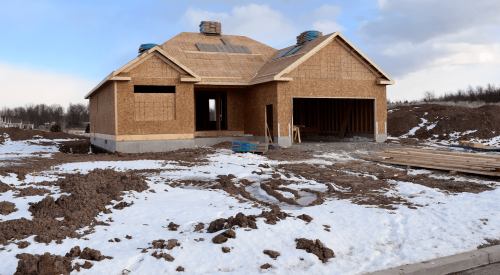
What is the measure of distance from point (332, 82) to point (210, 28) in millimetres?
10662

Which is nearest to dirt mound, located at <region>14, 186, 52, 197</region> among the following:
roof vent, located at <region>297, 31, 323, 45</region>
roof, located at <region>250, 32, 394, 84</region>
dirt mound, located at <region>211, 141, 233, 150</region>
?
dirt mound, located at <region>211, 141, 233, 150</region>

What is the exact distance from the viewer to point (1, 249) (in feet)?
17.0

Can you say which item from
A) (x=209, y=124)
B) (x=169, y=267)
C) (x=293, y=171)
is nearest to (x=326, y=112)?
(x=209, y=124)

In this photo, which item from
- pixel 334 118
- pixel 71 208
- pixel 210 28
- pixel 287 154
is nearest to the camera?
pixel 71 208

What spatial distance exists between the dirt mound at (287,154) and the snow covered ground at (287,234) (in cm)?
660

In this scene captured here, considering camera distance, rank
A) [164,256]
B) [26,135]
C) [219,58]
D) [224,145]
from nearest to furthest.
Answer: [164,256]
[224,145]
[219,58]
[26,135]

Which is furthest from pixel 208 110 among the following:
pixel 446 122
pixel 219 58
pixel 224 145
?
pixel 446 122

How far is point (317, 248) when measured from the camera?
5148 mm

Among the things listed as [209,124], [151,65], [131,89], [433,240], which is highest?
[151,65]

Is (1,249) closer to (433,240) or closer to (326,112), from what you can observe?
(433,240)

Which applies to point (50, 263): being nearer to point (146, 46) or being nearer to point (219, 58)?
point (146, 46)

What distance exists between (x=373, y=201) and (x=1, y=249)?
21.4 ft

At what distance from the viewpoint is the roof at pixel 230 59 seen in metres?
18.3

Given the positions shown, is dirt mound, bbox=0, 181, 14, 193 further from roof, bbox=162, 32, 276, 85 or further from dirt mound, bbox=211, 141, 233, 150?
roof, bbox=162, 32, 276, 85
